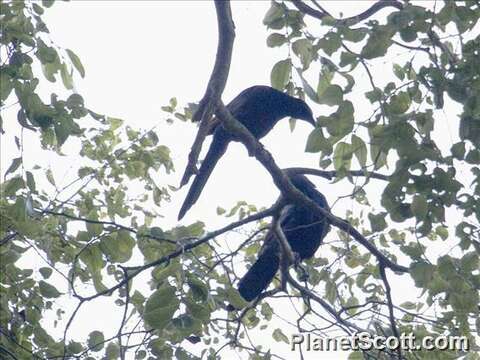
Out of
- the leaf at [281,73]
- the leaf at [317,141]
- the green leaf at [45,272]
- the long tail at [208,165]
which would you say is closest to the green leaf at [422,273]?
the leaf at [317,141]

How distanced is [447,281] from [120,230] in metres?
1.37

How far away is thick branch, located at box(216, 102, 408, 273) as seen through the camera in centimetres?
396

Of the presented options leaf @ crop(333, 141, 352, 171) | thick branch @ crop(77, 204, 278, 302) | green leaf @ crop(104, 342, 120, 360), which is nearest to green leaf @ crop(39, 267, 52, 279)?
thick branch @ crop(77, 204, 278, 302)

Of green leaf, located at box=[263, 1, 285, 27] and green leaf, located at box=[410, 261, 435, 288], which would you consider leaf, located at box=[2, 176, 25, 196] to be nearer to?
green leaf, located at box=[263, 1, 285, 27]

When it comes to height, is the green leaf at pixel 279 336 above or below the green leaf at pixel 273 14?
below

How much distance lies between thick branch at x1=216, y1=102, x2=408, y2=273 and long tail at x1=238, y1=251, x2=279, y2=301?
2.62 feet

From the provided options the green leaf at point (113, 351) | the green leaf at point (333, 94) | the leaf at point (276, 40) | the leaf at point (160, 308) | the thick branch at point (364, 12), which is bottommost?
the leaf at point (160, 308)

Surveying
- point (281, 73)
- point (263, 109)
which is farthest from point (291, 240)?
point (281, 73)

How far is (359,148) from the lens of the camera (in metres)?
2.66

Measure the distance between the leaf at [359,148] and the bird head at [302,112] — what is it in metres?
3.33

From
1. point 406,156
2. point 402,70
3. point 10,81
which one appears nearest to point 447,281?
point 406,156

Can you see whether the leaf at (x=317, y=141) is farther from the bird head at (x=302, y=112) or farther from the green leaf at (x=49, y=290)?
the bird head at (x=302, y=112)

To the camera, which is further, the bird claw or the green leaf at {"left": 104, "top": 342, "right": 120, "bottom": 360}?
the bird claw

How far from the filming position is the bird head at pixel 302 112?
6.06 m
